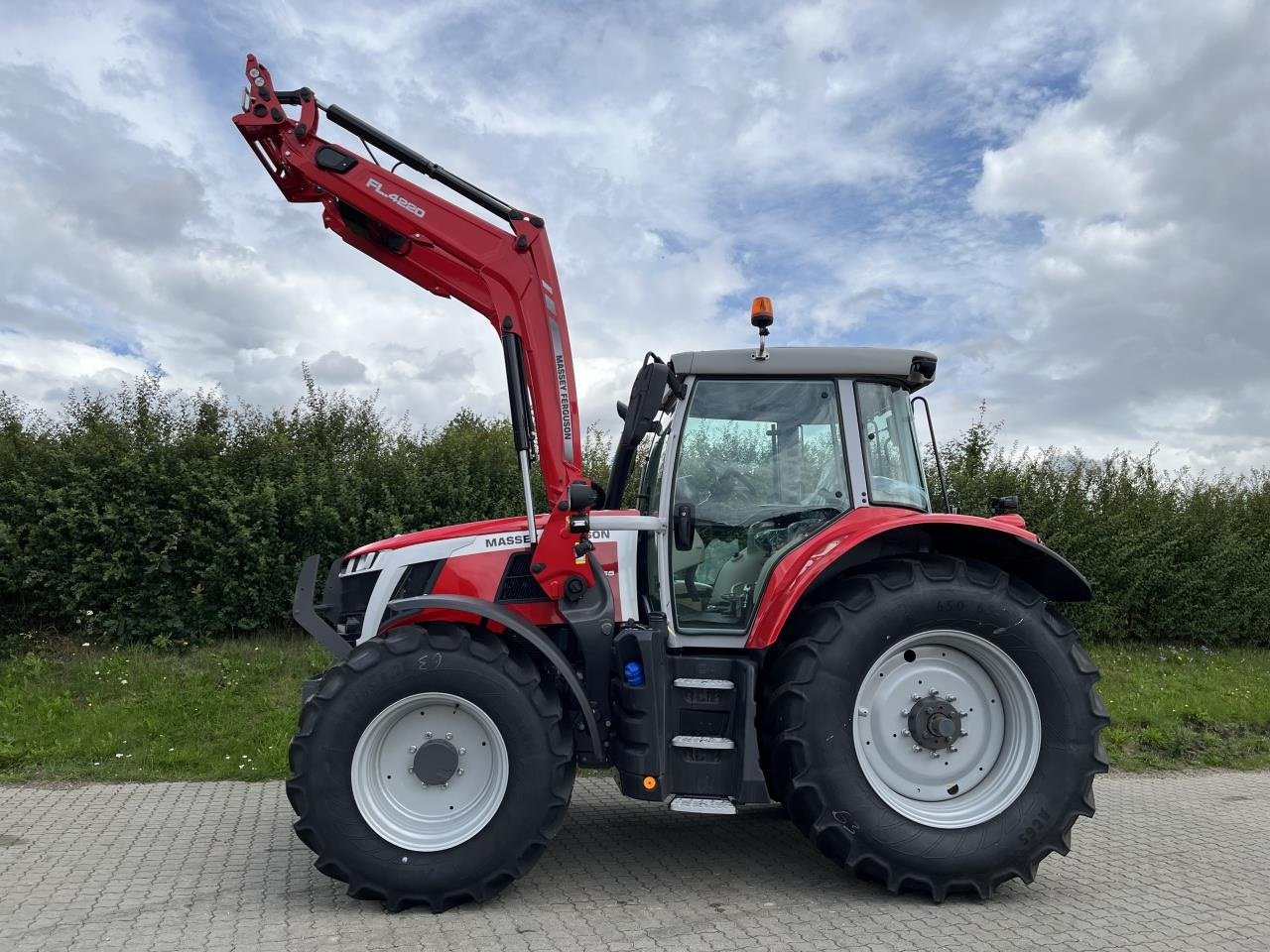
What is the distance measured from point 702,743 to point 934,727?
1015 mm

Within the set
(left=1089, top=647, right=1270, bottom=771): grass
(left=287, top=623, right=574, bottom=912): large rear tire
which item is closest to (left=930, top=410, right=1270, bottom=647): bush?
(left=1089, top=647, right=1270, bottom=771): grass

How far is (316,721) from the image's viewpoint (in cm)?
396

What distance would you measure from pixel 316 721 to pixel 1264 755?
7.70 metres

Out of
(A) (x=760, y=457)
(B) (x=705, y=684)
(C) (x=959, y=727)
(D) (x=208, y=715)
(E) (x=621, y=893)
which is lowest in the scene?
(E) (x=621, y=893)

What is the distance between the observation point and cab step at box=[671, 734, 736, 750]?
165 inches

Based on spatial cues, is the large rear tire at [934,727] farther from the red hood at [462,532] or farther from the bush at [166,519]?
the bush at [166,519]

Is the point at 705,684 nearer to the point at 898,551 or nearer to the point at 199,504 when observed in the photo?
the point at 898,551

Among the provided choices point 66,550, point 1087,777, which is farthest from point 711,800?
point 66,550

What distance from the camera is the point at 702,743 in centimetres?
420

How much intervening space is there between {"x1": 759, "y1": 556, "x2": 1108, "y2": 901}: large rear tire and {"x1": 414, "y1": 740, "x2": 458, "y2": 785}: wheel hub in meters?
1.34

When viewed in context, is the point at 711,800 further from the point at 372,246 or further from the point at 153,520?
the point at 153,520

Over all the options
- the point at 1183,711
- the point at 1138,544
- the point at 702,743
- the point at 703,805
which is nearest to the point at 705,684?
→ the point at 702,743

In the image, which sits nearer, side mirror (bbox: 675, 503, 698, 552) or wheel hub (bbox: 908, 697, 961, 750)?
wheel hub (bbox: 908, 697, 961, 750)

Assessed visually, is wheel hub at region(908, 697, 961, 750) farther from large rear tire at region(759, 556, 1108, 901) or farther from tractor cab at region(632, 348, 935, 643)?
tractor cab at region(632, 348, 935, 643)
